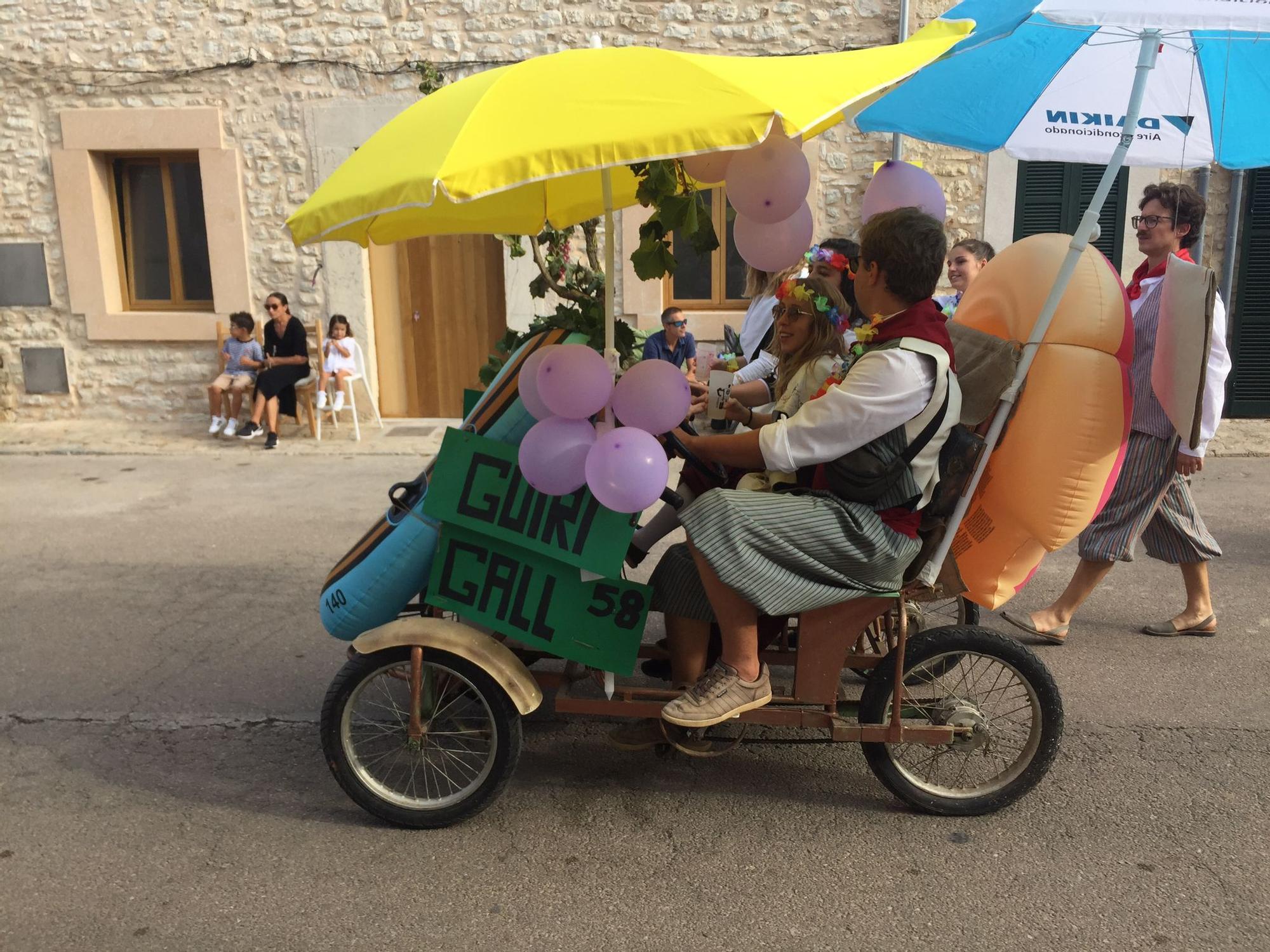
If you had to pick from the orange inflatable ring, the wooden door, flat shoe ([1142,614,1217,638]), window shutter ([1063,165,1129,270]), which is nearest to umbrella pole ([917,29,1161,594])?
the orange inflatable ring

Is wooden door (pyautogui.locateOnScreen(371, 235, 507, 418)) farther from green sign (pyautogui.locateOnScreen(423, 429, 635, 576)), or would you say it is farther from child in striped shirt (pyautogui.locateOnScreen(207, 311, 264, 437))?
green sign (pyautogui.locateOnScreen(423, 429, 635, 576))

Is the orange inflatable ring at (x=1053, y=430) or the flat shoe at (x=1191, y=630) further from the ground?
the orange inflatable ring at (x=1053, y=430)

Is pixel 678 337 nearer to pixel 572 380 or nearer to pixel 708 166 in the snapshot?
pixel 708 166

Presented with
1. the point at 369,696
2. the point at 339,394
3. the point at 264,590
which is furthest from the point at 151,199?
the point at 369,696

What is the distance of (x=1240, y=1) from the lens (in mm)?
2871

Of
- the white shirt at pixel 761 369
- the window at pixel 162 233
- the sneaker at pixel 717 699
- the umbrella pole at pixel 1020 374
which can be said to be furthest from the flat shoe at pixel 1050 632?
the window at pixel 162 233

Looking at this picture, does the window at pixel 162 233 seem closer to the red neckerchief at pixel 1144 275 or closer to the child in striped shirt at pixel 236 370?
the child in striped shirt at pixel 236 370

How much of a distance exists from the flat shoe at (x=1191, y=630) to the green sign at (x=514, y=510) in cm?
295

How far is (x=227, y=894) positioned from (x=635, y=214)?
304 inches

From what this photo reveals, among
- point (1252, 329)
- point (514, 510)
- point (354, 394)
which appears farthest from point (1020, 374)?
point (1252, 329)

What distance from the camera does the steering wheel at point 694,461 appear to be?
3.14m

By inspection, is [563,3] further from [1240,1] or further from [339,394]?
[1240,1]

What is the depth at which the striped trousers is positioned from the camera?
4.40m

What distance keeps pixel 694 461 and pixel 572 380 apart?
1.92 feet
